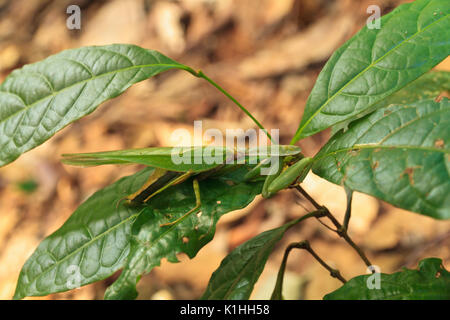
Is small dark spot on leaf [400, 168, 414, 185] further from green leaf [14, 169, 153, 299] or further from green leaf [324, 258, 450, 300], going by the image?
green leaf [14, 169, 153, 299]

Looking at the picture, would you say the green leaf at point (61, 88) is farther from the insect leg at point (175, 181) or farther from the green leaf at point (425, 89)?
the green leaf at point (425, 89)

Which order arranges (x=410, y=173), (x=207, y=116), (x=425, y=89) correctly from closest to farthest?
(x=410, y=173) → (x=425, y=89) → (x=207, y=116)

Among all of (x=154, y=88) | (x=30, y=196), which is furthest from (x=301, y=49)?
(x=30, y=196)

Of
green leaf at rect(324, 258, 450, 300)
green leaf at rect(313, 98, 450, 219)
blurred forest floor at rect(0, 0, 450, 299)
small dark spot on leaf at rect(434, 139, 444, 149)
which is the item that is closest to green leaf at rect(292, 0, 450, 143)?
green leaf at rect(313, 98, 450, 219)

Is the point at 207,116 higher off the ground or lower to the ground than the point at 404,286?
higher

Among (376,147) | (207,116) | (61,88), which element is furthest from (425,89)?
(207,116)

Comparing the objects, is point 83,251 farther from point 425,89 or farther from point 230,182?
point 425,89
